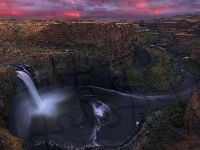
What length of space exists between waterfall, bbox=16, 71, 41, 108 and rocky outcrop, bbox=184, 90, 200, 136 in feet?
65.5

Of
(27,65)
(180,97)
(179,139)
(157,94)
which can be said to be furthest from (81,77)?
(179,139)

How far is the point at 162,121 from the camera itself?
34.4 meters

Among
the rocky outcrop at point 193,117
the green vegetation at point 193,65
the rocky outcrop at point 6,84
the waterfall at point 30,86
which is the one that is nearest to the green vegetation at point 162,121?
the rocky outcrop at point 193,117

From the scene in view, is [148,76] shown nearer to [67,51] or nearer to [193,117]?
[67,51]

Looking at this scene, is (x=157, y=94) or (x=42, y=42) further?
(x=42, y=42)

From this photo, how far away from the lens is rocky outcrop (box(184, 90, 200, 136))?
93.2 ft

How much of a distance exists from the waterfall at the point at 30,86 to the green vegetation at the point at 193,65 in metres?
32.8

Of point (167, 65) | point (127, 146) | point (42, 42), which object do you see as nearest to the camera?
point (127, 146)

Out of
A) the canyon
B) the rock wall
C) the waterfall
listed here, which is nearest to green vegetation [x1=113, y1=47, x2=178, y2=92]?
the canyon

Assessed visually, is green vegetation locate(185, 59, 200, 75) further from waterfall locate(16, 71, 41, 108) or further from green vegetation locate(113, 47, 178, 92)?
waterfall locate(16, 71, 41, 108)

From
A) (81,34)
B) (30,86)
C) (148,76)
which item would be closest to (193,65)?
(148,76)

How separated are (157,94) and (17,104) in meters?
22.8

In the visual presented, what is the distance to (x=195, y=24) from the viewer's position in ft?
325

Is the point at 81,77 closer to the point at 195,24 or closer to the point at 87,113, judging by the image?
the point at 87,113
